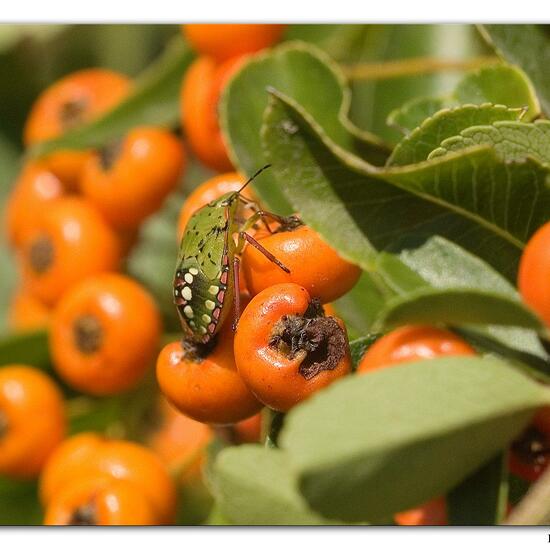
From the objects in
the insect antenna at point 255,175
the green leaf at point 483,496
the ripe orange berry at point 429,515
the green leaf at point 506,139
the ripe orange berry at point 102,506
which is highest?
the green leaf at point 506,139

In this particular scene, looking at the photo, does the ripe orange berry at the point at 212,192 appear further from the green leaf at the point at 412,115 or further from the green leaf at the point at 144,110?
the green leaf at the point at 144,110

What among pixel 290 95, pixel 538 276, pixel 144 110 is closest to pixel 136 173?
pixel 144 110

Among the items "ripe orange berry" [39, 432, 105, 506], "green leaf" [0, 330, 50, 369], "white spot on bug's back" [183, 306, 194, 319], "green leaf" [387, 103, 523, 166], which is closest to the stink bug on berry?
"white spot on bug's back" [183, 306, 194, 319]

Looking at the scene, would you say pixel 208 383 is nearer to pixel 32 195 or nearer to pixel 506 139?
pixel 506 139

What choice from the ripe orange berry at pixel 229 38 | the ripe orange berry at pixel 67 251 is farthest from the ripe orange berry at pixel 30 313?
the ripe orange berry at pixel 229 38

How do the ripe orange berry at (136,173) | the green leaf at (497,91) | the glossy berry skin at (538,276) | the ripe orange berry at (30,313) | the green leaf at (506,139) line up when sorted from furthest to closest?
the ripe orange berry at (30,313), the ripe orange berry at (136,173), the green leaf at (497,91), the green leaf at (506,139), the glossy berry skin at (538,276)
